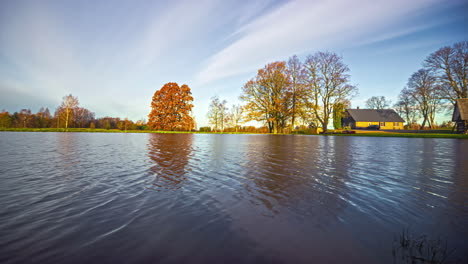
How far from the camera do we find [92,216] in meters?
2.68

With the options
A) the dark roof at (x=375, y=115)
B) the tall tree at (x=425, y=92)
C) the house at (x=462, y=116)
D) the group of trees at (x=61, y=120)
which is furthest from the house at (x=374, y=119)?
the group of trees at (x=61, y=120)

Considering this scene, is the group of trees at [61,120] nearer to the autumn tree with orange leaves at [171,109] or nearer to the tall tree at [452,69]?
the autumn tree with orange leaves at [171,109]

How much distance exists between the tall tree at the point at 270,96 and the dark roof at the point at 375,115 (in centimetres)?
3218

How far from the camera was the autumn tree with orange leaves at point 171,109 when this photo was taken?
48062 mm

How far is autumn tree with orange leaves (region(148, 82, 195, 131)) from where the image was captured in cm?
4806

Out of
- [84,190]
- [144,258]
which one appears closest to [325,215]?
[144,258]

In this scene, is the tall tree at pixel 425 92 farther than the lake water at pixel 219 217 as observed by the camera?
Yes

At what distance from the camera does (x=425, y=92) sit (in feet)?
127

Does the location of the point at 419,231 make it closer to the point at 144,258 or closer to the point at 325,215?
the point at 325,215

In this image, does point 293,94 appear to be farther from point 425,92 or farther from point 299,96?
point 425,92

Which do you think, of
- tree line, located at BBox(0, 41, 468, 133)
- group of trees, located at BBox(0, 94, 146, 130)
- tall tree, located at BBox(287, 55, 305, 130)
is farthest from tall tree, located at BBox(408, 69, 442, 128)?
group of trees, located at BBox(0, 94, 146, 130)

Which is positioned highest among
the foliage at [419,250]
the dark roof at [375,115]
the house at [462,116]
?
the dark roof at [375,115]

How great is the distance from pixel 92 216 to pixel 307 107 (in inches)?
1479

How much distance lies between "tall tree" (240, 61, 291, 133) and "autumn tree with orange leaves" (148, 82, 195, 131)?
16234mm
